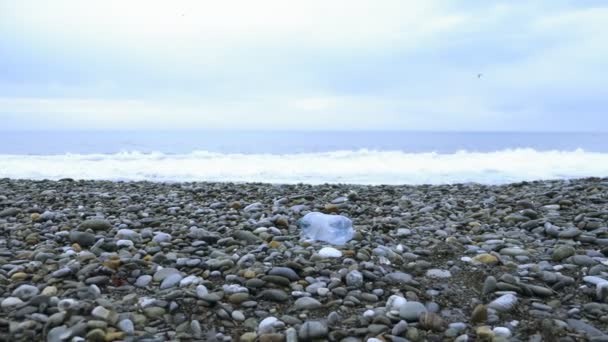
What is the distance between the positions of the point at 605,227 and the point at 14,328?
467 centimetres

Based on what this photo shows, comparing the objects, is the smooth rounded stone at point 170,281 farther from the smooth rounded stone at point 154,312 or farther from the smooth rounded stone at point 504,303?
the smooth rounded stone at point 504,303

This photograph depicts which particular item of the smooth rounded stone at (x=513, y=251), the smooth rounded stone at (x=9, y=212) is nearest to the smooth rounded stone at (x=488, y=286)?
the smooth rounded stone at (x=513, y=251)

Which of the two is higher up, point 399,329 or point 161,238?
point 161,238

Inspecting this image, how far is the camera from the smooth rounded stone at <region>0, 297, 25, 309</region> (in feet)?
8.63

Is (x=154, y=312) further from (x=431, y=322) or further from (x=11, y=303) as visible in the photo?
(x=431, y=322)

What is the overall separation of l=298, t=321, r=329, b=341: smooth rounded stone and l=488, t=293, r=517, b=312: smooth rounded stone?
1.03 metres

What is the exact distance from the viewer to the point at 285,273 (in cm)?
313

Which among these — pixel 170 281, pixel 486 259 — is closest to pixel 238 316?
pixel 170 281

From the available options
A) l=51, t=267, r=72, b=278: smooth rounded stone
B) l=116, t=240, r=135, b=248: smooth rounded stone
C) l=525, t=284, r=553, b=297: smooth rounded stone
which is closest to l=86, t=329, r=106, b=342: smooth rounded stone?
l=51, t=267, r=72, b=278: smooth rounded stone

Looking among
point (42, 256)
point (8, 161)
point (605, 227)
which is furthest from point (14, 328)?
point (8, 161)

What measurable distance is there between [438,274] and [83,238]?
2871 millimetres

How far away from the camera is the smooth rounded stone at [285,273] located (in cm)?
312

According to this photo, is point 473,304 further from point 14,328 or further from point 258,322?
point 14,328

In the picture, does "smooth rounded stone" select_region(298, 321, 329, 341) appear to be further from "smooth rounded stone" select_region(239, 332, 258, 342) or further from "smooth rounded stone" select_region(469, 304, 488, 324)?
"smooth rounded stone" select_region(469, 304, 488, 324)
